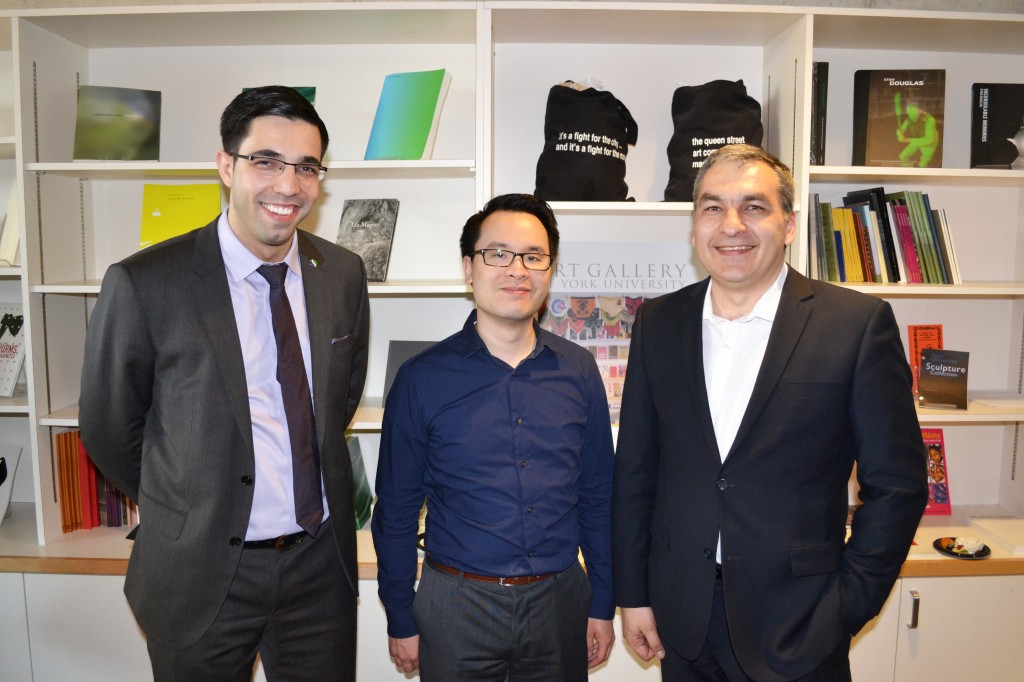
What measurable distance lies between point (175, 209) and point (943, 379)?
2.96m

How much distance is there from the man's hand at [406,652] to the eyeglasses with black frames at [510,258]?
97 cm

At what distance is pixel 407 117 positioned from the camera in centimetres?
247

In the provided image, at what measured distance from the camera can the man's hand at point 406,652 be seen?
5.77 ft

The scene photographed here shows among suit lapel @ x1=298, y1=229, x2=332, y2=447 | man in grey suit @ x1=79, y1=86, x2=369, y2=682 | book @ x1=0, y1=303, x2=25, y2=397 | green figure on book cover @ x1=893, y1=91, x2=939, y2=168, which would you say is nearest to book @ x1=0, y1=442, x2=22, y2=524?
book @ x1=0, y1=303, x2=25, y2=397

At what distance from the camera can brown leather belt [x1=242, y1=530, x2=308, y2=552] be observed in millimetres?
1647

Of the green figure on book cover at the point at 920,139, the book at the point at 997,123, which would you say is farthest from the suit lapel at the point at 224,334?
the book at the point at 997,123

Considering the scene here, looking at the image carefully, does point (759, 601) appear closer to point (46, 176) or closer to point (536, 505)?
point (536, 505)

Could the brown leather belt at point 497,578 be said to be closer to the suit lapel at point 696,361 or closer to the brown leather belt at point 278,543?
the brown leather belt at point 278,543

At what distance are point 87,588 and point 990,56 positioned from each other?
390cm

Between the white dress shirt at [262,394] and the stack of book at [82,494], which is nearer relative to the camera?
the white dress shirt at [262,394]

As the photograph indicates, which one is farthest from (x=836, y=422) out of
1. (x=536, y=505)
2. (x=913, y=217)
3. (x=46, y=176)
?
(x=46, y=176)

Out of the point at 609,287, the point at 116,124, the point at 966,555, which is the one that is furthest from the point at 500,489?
the point at 116,124

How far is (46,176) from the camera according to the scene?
2.48 metres

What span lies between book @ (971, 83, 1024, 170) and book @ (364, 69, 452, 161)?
2013 millimetres
